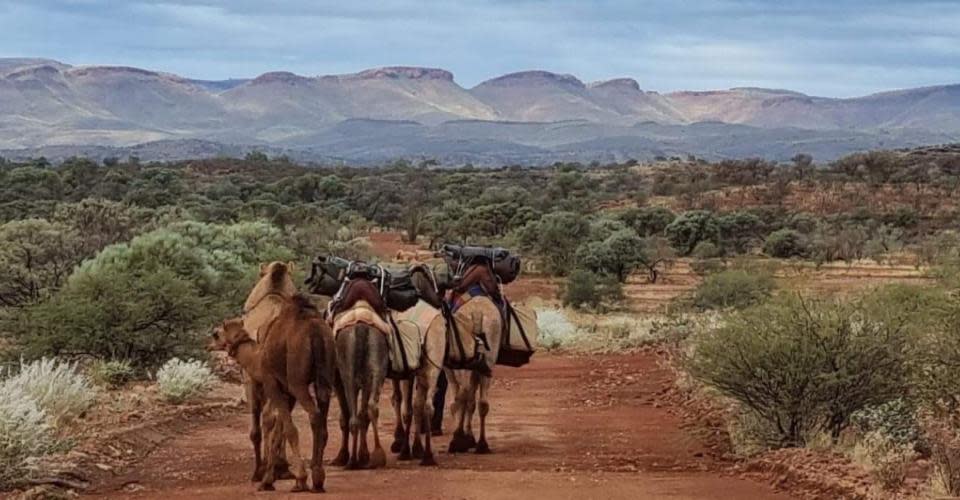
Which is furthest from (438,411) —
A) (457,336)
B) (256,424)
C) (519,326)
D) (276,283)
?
(256,424)

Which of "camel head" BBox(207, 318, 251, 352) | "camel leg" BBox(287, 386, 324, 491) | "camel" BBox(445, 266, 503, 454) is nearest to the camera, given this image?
"camel leg" BBox(287, 386, 324, 491)

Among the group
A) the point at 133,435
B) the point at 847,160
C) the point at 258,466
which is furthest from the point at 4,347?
the point at 847,160

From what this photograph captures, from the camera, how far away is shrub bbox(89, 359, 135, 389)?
21328 millimetres

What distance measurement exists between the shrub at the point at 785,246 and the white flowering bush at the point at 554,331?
83.8ft

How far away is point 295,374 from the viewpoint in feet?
38.9

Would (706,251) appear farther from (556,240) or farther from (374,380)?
(374,380)

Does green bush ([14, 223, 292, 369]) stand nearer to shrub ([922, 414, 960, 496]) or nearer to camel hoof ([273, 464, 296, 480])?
camel hoof ([273, 464, 296, 480])

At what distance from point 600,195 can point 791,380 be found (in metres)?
71.7

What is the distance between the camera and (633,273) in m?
52.9

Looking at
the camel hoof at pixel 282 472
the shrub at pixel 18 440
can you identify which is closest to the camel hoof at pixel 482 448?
the camel hoof at pixel 282 472

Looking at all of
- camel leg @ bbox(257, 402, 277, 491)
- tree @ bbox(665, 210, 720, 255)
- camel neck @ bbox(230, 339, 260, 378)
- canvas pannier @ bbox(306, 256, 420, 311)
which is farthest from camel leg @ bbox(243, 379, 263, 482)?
tree @ bbox(665, 210, 720, 255)

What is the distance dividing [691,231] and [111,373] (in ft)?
139

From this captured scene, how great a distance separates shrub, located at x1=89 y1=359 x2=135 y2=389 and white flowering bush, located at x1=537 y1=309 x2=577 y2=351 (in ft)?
36.3

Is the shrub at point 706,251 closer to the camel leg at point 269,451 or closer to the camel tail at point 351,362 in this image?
the camel tail at point 351,362
